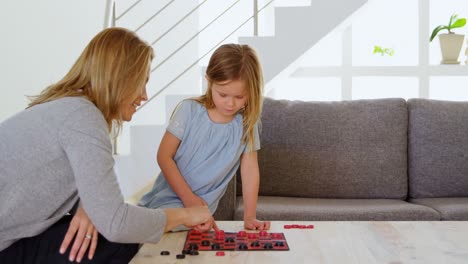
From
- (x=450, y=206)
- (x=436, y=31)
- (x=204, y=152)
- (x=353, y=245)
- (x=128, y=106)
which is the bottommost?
(x=450, y=206)

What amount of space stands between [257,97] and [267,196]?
0.92 m

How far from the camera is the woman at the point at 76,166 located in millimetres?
1374

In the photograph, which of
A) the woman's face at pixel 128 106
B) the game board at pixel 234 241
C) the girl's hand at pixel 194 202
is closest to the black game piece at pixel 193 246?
the game board at pixel 234 241

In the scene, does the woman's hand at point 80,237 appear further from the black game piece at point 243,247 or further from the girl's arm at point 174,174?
the girl's arm at point 174,174

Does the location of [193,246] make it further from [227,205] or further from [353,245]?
[227,205]

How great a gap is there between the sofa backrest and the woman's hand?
151cm

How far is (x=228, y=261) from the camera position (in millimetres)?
1358

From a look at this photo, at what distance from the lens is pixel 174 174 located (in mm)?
2090

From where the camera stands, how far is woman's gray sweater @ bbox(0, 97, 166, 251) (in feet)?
4.48

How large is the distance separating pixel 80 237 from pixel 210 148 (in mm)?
819

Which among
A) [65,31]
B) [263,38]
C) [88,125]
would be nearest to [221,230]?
[88,125]

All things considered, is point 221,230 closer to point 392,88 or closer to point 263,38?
point 263,38

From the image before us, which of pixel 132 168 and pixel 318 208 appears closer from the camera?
pixel 318 208

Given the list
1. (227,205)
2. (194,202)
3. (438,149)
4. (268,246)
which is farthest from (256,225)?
Answer: (438,149)
